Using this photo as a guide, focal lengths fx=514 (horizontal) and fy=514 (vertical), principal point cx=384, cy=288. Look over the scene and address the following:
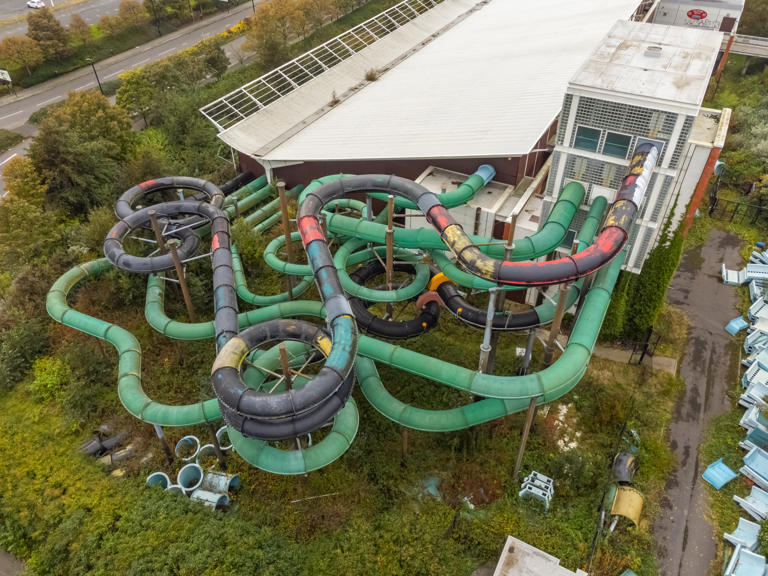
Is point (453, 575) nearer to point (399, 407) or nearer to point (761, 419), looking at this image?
point (399, 407)

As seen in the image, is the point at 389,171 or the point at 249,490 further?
the point at 389,171

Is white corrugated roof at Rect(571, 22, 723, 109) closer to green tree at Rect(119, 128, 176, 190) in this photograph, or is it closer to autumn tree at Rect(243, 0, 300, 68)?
green tree at Rect(119, 128, 176, 190)

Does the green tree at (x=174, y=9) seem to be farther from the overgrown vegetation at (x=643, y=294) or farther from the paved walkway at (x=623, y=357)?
the overgrown vegetation at (x=643, y=294)

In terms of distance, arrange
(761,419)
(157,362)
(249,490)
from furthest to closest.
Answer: (157,362) < (761,419) < (249,490)

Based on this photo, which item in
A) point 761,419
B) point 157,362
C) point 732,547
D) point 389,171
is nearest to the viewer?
point 732,547

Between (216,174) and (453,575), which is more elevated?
(216,174)

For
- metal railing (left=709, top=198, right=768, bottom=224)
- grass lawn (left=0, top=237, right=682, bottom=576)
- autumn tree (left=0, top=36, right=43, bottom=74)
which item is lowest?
grass lawn (left=0, top=237, right=682, bottom=576)

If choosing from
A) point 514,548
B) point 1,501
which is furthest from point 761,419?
point 1,501

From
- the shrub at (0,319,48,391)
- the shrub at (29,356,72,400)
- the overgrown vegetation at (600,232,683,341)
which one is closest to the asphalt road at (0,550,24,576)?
the shrub at (29,356,72,400)
